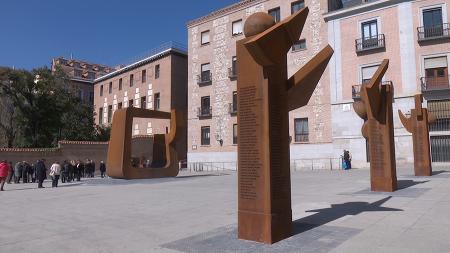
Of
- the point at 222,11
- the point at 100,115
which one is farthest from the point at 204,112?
the point at 100,115

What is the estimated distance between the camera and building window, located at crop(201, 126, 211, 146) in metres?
38.1

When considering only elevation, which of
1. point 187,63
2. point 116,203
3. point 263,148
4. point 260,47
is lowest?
point 116,203

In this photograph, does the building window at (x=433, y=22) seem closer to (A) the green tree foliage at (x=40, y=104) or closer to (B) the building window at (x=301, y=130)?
(B) the building window at (x=301, y=130)

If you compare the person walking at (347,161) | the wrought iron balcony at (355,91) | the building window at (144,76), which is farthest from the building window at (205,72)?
the person walking at (347,161)

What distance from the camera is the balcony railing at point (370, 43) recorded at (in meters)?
29.0

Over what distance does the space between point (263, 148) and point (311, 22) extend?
2806cm

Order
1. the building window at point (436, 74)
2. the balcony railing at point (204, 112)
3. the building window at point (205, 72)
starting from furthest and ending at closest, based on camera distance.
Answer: the building window at point (205, 72)
the balcony railing at point (204, 112)
the building window at point (436, 74)

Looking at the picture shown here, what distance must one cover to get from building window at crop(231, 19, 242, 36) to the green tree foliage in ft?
56.0

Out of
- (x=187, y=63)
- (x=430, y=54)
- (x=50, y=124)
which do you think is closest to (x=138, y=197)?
(x=430, y=54)

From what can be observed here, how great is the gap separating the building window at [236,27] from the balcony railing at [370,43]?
425 inches

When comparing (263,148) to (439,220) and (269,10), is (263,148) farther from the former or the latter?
(269,10)

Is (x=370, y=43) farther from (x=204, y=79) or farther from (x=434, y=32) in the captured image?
(x=204, y=79)

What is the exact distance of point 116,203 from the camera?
1143cm

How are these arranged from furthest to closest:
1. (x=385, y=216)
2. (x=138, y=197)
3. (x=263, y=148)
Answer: (x=138, y=197), (x=385, y=216), (x=263, y=148)
